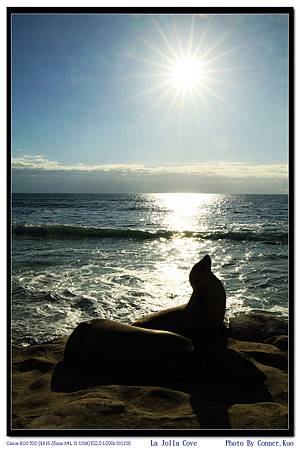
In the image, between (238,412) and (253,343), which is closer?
(238,412)

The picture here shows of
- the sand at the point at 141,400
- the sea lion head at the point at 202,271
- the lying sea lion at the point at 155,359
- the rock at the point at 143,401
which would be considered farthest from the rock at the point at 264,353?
the sea lion head at the point at 202,271

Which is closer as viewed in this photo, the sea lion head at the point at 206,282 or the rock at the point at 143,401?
the rock at the point at 143,401

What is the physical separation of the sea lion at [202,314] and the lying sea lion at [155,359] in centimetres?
57

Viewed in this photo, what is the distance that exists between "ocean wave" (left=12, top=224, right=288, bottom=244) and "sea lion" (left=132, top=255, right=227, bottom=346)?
15.7 meters

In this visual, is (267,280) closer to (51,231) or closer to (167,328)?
(167,328)

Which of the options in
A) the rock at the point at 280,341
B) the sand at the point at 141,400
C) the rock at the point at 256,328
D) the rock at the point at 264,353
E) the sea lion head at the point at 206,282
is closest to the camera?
the sand at the point at 141,400

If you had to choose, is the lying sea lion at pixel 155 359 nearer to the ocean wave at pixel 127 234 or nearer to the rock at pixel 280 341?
the rock at pixel 280 341

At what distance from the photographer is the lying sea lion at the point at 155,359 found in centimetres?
405

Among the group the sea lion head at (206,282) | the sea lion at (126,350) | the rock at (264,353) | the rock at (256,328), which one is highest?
the sea lion head at (206,282)

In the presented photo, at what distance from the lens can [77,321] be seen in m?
6.73

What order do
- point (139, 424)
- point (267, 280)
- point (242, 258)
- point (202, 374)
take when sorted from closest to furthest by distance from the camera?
point (139, 424), point (202, 374), point (267, 280), point (242, 258)

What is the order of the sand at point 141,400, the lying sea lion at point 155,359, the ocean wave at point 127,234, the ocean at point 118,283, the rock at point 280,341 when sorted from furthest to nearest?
the ocean wave at point 127,234, the ocean at point 118,283, the rock at point 280,341, the lying sea lion at point 155,359, the sand at point 141,400
